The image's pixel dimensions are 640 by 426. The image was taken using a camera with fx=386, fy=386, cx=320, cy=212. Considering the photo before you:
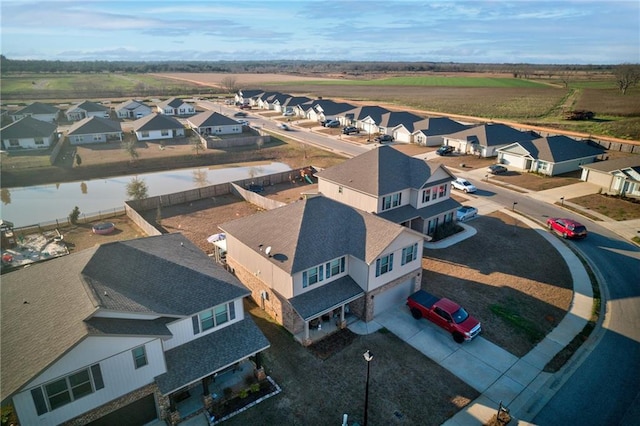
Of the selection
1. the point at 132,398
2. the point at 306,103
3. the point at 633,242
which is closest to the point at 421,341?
the point at 132,398

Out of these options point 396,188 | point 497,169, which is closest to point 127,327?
point 396,188

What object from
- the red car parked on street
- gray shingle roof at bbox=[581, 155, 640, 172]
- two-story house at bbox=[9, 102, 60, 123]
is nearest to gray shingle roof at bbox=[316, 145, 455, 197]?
the red car parked on street

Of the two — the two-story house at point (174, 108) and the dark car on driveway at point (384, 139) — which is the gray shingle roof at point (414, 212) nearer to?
the dark car on driveway at point (384, 139)

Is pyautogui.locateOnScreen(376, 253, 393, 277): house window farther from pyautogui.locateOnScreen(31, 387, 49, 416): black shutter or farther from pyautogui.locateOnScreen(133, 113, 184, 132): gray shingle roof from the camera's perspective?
pyautogui.locateOnScreen(133, 113, 184, 132): gray shingle roof

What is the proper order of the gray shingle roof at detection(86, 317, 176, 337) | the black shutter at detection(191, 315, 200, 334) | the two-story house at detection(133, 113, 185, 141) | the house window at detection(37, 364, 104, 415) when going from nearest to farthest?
the house window at detection(37, 364, 104, 415)
the gray shingle roof at detection(86, 317, 176, 337)
the black shutter at detection(191, 315, 200, 334)
the two-story house at detection(133, 113, 185, 141)

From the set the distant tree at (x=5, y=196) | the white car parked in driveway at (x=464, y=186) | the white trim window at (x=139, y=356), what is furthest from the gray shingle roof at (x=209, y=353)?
the distant tree at (x=5, y=196)

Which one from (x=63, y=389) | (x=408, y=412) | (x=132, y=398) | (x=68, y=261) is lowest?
(x=408, y=412)

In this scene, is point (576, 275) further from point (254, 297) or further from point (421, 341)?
point (254, 297)
